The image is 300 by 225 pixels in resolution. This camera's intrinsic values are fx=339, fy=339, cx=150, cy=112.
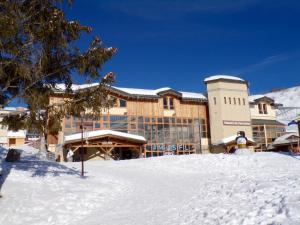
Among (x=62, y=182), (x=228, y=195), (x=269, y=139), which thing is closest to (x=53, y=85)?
(x=62, y=182)

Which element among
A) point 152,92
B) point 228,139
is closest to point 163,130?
point 152,92

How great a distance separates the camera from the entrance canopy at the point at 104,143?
30870 millimetres

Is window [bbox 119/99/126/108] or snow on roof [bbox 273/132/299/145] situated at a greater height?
window [bbox 119/99/126/108]

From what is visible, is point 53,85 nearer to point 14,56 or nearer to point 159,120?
point 14,56

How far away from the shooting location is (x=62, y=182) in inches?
567

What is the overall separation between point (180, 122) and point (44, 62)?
30406mm

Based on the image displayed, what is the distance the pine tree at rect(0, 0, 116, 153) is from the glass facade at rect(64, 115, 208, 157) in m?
22.6

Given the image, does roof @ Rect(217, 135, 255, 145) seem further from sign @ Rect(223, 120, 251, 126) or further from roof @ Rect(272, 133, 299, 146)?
roof @ Rect(272, 133, 299, 146)

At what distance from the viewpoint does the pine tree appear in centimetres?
1023

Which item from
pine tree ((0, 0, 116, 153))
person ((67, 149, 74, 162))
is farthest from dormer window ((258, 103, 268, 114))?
pine tree ((0, 0, 116, 153))

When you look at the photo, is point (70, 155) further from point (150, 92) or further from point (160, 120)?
point (150, 92)

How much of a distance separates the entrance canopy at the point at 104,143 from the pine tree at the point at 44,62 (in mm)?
16652

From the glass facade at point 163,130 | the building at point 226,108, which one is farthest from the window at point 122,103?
the building at point 226,108

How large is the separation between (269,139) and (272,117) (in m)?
3.68
